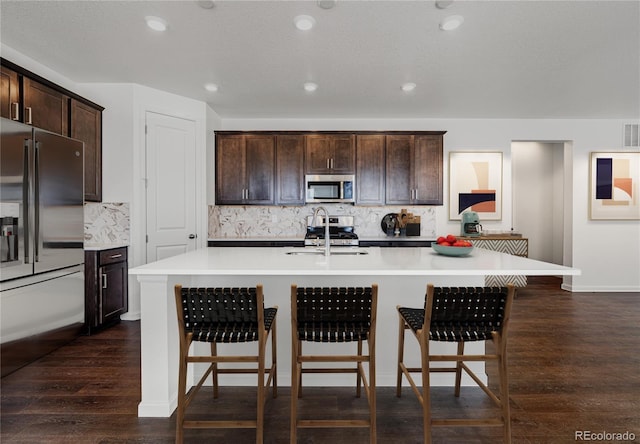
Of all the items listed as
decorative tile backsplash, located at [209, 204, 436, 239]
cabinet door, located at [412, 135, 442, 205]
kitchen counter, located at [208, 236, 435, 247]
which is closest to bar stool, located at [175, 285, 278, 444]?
kitchen counter, located at [208, 236, 435, 247]

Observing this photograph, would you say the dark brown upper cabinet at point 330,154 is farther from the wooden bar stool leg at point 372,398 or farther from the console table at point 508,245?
the wooden bar stool leg at point 372,398

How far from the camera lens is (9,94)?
9.14ft

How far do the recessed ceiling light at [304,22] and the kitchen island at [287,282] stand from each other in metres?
1.74

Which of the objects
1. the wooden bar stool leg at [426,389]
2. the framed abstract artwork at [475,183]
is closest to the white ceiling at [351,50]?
the framed abstract artwork at [475,183]

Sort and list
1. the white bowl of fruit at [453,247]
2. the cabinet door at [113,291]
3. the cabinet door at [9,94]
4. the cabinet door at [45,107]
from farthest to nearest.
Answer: the cabinet door at [113,291] < the cabinet door at [45,107] < the cabinet door at [9,94] < the white bowl of fruit at [453,247]

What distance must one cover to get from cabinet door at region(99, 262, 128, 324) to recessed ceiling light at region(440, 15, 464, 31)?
3852 mm

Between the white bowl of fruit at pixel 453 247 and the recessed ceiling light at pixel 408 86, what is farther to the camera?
the recessed ceiling light at pixel 408 86

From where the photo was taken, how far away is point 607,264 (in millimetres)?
5363

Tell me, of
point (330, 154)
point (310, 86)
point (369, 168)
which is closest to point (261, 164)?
point (330, 154)

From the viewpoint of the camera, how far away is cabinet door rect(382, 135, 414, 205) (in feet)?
16.1

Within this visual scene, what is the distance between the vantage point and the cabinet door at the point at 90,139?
3.57 metres

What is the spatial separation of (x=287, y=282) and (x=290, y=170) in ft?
9.15

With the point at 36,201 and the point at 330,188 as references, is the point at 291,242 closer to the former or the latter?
the point at 330,188

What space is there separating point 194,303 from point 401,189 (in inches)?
150
